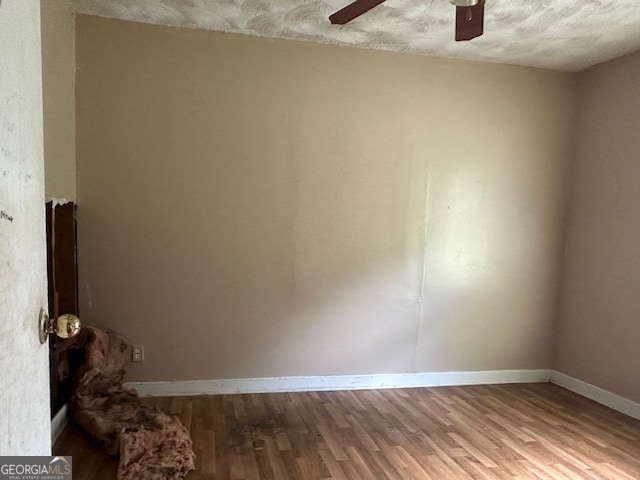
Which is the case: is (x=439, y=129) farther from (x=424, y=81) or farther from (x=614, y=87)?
(x=614, y=87)

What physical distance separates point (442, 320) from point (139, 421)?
2.42 m

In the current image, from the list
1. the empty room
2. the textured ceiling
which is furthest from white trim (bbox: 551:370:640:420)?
the textured ceiling

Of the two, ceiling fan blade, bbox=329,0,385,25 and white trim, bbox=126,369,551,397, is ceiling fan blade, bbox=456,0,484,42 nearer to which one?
ceiling fan blade, bbox=329,0,385,25

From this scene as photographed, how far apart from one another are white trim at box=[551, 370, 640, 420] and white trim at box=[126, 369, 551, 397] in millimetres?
117

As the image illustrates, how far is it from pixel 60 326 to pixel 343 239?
257cm

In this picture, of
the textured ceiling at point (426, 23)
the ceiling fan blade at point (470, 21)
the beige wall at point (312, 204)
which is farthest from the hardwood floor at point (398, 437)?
the textured ceiling at point (426, 23)

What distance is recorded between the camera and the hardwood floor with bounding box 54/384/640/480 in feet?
7.94

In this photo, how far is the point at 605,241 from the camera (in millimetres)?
3477

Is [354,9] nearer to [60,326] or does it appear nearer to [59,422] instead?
[60,326]

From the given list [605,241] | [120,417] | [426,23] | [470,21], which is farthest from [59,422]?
[605,241]

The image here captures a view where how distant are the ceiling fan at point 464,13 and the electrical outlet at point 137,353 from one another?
2605 millimetres

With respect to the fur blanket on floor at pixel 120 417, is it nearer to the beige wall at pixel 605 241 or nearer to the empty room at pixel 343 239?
the empty room at pixel 343 239

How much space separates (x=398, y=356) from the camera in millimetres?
3623

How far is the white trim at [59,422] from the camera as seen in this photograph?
253 centimetres
